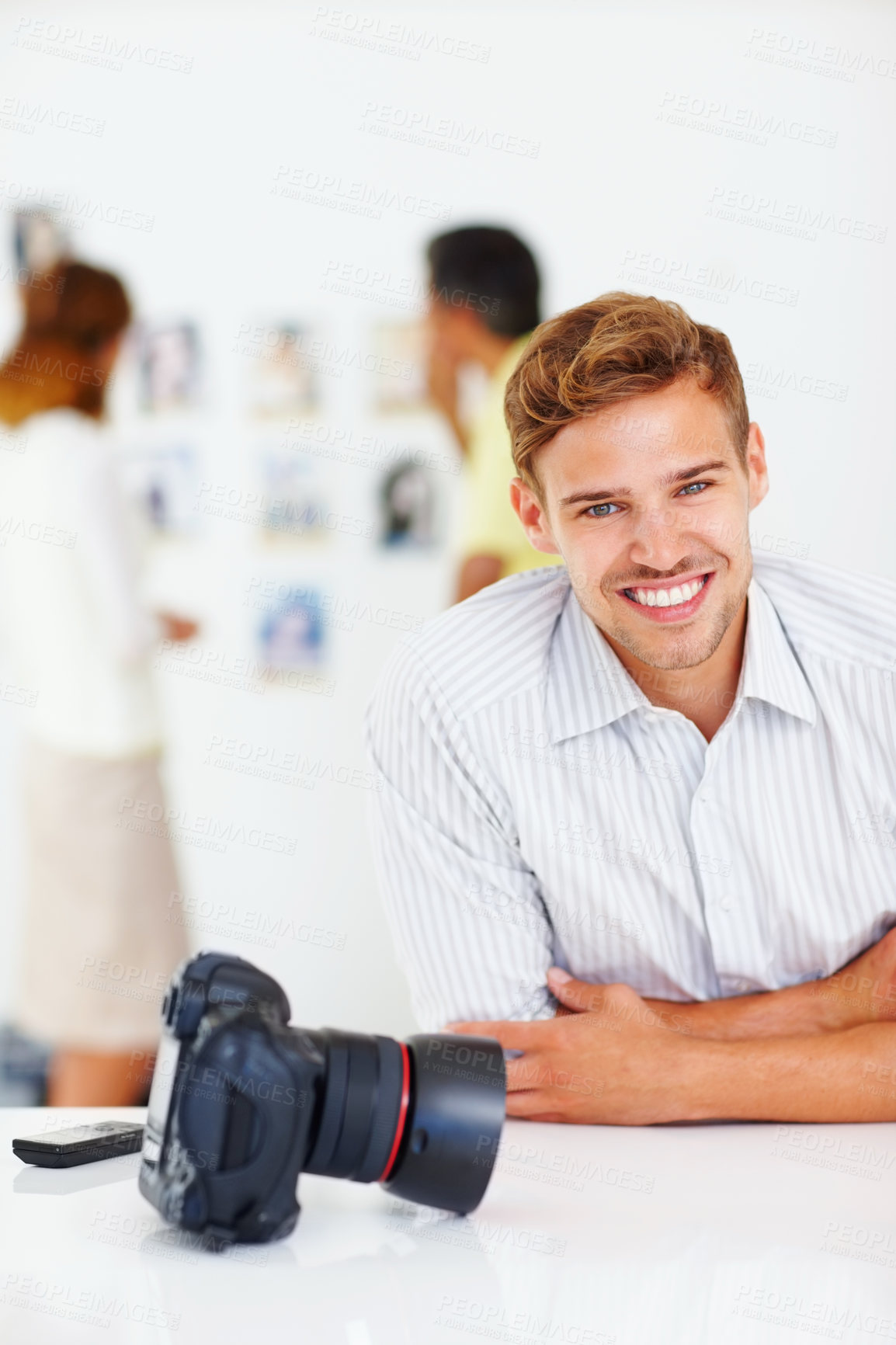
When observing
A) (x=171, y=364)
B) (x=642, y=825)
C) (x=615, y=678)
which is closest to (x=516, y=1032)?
(x=642, y=825)

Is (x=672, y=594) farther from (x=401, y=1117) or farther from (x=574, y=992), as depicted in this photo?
(x=401, y=1117)

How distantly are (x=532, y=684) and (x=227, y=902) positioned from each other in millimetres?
1509

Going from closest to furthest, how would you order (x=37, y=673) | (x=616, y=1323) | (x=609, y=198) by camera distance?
(x=616, y=1323) → (x=37, y=673) → (x=609, y=198)

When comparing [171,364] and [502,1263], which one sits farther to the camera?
[171,364]

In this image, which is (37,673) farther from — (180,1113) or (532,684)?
(180,1113)

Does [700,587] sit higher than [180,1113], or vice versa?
[700,587]

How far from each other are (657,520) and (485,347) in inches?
36.6

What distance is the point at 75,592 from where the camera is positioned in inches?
84.6

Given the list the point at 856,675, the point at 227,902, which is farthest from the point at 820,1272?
the point at 227,902

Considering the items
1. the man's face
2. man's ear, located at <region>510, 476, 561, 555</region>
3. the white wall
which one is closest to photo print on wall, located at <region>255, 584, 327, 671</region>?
the white wall

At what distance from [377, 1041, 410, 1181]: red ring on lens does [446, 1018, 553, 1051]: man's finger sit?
380 millimetres

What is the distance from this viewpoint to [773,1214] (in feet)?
2.64

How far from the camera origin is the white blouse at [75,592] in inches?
82.7

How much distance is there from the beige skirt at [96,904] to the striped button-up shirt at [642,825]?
1096 millimetres
